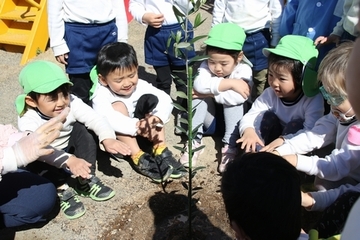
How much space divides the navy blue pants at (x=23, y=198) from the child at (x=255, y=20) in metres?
1.88

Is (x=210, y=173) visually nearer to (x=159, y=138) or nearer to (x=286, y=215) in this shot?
(x=159, y=138)

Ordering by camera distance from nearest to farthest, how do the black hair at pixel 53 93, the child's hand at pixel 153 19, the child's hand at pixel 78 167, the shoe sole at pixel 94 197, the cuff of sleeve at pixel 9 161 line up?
1. the cuff of sleeve at pixel 9 161
2. the child's hand at pixel 78 167
3. the black hair at pixel 53 93
4. the shoe sole at pixel 94 197
5. the child's hand at pixel 153 19

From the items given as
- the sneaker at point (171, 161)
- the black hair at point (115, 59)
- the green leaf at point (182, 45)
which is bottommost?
the sneaker at point (171, 161)

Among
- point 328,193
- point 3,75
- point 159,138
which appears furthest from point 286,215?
point 3,75

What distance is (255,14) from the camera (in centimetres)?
343

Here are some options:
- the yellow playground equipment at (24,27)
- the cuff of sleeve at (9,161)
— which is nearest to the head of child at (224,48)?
the cuff of sleeve at (9,161)

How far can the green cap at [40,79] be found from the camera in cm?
261

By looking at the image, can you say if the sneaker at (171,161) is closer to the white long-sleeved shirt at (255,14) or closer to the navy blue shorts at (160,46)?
the navy blue shorts at (160,46)

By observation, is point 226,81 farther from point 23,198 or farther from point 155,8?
point 23,198

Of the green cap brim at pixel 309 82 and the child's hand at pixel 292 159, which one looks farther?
the green cap brim at pixel 309 82

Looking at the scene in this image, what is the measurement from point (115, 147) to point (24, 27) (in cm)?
335

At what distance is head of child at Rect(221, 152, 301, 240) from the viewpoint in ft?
4.63

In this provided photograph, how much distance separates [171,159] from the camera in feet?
10.4

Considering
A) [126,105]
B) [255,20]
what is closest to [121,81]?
[126,105]
